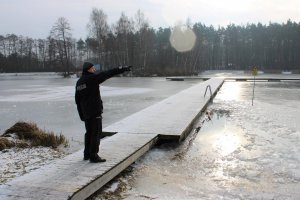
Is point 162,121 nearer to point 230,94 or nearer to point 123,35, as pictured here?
point 230,94

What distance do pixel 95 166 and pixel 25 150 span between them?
2.96m

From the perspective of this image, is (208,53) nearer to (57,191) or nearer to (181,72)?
(181,72)

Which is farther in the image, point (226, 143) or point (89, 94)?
point (226, 143)

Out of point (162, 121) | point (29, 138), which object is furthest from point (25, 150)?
point (162, 121)

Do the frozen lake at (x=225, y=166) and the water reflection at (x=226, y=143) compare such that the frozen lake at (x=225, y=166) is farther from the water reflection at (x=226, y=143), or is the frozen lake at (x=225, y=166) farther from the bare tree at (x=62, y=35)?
the bare tree at (x=62, y=35)

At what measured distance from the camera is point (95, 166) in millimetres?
5754

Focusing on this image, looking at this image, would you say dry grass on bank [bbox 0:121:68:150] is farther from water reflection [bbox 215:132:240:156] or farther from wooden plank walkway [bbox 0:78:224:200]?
water reflection [bbox 215:132:240:156]

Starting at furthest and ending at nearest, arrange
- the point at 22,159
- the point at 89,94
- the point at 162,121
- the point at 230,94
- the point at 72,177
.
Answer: the point at 230,94, the point at 162,121, the point at 22,159, the point at 89,94, the point at 72,177

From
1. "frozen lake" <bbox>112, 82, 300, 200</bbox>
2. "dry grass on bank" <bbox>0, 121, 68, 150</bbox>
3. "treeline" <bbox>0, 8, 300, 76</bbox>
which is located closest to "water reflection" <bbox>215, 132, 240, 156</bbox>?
"frozen lake" <bbox>112, 82, 300, 200</bbox>

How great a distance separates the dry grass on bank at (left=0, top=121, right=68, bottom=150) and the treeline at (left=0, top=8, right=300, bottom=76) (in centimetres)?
4629

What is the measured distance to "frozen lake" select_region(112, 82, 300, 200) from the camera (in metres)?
5.45

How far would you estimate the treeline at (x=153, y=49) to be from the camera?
60.4m

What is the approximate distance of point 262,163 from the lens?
273 inches

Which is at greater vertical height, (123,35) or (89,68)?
(123,35)
